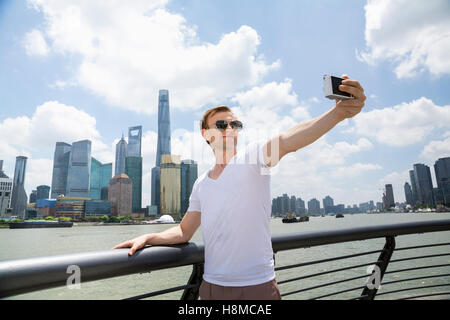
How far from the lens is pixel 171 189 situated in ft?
367

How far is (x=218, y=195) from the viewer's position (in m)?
1.23

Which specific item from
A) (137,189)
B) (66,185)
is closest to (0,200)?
(66,185)

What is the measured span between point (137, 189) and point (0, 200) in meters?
49.5

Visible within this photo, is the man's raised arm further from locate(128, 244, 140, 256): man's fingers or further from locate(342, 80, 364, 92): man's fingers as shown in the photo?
locate(128, 244, 140, 256): man's fingers

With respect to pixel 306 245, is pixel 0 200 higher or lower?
higher

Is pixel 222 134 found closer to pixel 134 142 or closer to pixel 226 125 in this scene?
pixel 226 125

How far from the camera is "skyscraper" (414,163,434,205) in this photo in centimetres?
11199

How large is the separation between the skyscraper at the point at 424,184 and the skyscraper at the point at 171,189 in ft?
318

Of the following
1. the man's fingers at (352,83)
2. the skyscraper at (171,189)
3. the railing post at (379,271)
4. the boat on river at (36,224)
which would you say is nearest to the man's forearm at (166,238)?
the man's fingers at (352,83)

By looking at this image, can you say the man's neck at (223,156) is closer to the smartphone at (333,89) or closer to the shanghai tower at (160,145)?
the smartphone at (333,89)

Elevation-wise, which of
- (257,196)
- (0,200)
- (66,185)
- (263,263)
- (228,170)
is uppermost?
(66,185)

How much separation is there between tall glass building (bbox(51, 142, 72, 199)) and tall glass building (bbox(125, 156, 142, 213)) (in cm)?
3076
